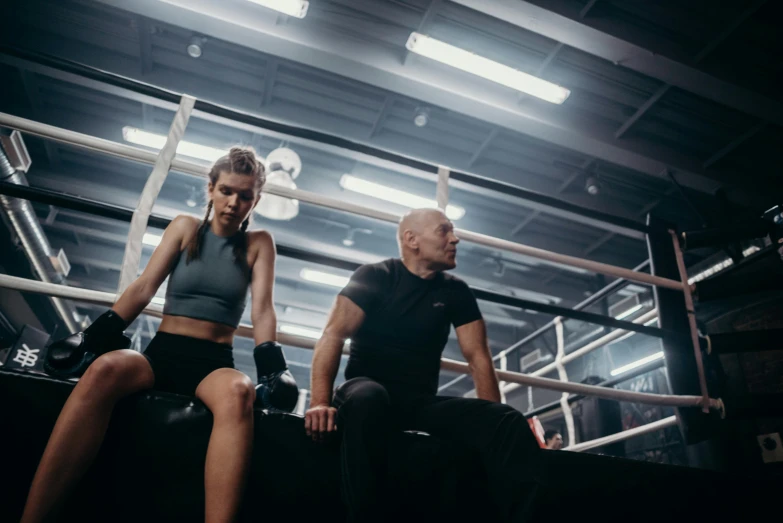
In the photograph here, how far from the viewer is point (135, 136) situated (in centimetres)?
539

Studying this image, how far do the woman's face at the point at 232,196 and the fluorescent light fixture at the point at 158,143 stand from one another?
164 inches

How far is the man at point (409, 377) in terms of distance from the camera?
3.37ft

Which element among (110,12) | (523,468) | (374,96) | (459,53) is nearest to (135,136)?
Result: (110,12)

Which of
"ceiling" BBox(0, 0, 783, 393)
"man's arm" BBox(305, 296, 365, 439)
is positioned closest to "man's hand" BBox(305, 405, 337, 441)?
"man's arm" BBox(305, 296, 365, 439)

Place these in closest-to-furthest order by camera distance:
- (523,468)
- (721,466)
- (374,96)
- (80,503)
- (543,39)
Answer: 1. (80,503)
2. (523,468)
3. (721,466)
4. (543,39)
5. (374,96)

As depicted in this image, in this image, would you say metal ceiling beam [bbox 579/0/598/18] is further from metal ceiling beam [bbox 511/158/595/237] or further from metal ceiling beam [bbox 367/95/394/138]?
metal ceiling beam [bbox 511/158/595/237]

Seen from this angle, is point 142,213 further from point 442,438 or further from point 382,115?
point 382,115

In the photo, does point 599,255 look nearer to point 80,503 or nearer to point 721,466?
point 721,466

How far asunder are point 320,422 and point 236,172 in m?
0.86

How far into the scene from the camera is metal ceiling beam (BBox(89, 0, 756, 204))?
4035mm

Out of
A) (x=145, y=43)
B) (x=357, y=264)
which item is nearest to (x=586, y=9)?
(x=357, y=264)

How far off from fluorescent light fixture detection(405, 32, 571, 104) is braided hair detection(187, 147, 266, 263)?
3021 millimetres

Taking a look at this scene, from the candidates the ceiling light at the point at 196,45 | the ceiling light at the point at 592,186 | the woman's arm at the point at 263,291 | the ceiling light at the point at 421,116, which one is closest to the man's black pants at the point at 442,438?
the woman's arm at the point at 263,291

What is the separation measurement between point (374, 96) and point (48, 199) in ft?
14.0
